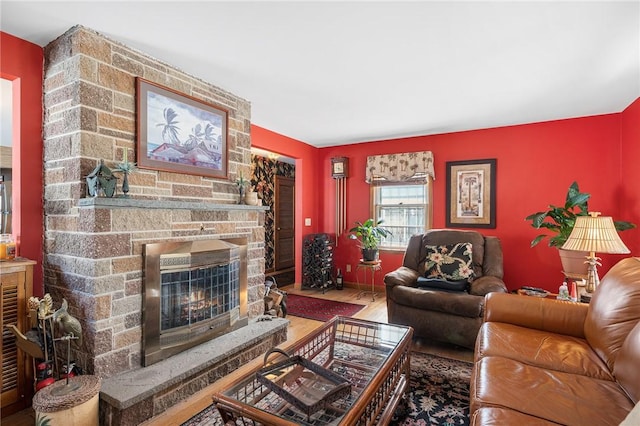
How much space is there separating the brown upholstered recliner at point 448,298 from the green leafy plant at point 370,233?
3.30 ft

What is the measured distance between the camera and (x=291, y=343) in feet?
9.95

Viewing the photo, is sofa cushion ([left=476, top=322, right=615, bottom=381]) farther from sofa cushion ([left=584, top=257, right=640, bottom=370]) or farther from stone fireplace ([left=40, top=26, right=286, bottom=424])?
stone fireplace ([left=40, top=26, right=286, bottom=424])

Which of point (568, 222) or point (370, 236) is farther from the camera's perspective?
point (370, 236)

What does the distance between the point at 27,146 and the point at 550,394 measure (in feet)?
10.8

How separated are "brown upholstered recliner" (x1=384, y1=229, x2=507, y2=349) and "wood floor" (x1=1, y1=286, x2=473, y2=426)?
0.12 m

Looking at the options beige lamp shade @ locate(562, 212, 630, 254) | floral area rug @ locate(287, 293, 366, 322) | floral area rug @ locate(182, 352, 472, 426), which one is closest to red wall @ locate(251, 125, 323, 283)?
floral area rug @ locate(287, 293, 366, 322)

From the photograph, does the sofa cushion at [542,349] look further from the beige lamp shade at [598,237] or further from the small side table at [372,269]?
the small side table at [372,269]

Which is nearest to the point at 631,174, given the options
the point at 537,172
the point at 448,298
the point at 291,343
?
the point at 537,172

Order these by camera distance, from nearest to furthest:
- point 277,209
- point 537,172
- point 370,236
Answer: point 537,172, point 370,236, point 277,209

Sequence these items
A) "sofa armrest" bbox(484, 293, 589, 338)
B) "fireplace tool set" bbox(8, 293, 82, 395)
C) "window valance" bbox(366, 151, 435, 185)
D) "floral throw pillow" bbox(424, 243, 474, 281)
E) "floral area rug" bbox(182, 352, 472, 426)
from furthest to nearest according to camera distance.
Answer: "window valance" bbox(366, 151, 435, 185)
"floral throw pillow" bbox(424, 243, 474, 281)
"sofa armrest" bbox(484, 293, 589, 338)
"floral area rug" bbox(182, 352, 472, 426)
"fireplace tool set" bbox(8, 293, 82, 395)

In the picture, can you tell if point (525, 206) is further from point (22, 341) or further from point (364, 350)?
point (22, 341)

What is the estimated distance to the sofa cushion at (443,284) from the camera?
3.12m

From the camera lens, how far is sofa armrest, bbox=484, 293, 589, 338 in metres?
2.03

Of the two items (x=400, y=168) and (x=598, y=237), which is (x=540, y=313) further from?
(x=400, y=168)
